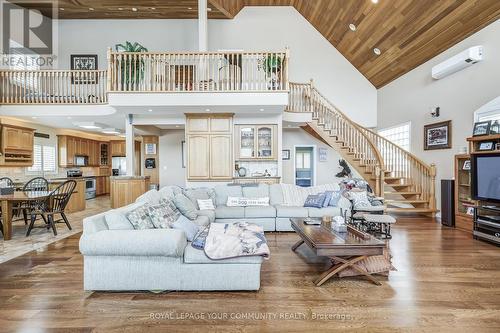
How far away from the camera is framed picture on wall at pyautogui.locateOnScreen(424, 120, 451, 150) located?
596cm

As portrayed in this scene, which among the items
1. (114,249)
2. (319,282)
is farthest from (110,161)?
(319,282)

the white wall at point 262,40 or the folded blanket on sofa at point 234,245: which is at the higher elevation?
the white wall at point 262,40

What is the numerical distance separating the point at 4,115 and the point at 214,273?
7288mm

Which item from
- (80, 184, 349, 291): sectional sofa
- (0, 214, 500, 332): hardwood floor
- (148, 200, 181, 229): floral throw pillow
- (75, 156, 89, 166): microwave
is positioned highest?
(75, 156, 89, 166): microwave

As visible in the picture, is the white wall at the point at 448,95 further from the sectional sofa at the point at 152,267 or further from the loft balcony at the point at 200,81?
the sectional sofa at the point at 152,267

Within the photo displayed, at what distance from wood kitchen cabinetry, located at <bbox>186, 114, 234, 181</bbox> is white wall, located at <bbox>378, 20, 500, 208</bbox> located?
4.83 meters

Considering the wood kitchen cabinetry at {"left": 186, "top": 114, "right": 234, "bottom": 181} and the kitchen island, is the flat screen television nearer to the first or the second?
the wood kitchen cabinetry at {"left": 186, "top": 114, "right": 234, "bottom": 181}

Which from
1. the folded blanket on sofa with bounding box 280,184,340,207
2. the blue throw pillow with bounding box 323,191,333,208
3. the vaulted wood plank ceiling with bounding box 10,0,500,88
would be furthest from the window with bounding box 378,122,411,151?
the blue throw pillow with bounding box 323,191,333,208

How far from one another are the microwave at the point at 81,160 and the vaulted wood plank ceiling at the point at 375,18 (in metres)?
4.66

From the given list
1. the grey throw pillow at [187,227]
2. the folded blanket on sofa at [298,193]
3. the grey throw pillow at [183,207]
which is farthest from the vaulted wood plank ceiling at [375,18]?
the grey throw pillow at [187,227]

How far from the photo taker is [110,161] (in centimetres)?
1147

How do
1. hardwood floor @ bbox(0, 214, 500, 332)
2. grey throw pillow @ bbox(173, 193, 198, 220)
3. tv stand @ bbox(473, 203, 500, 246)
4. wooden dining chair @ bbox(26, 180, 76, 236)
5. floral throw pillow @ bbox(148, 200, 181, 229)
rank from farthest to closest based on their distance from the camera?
wooden dining chair @ bbox(26, 180, 76, 236), tv stand @ bbox(473, 203, 500, 246), grey throw pillow @ bbox(173, 193, 198, 220), floral throw pillow @ bbox(148, 200, 181, 229), hardwood floor @ bbox(0, 214, 500, 332)

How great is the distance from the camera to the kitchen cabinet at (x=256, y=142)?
7109 mm

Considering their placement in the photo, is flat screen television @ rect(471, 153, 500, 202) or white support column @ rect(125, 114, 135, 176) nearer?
flat screen television @ rect(471, 153, 500, 202)
